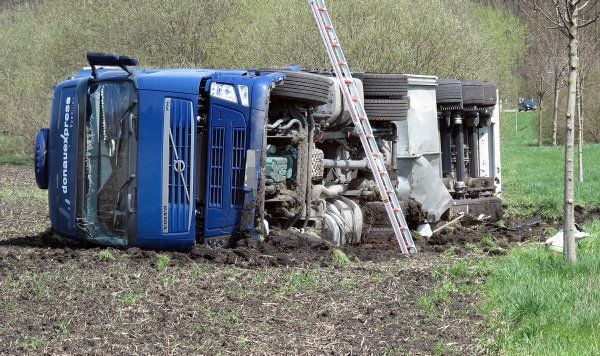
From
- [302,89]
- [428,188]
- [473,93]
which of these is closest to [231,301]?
[302,89]

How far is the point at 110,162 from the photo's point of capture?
10.0m

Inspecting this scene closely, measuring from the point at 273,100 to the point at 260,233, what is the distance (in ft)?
4.52

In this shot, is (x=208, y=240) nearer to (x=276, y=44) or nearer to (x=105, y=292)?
(x=105, y=292)

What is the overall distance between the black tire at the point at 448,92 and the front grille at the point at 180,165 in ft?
15.7

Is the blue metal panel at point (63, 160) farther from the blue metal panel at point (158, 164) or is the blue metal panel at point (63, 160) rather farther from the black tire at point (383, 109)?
the black tire at point (383, 109)

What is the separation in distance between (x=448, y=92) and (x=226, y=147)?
4.72 metres

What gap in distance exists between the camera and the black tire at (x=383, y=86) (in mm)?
12016

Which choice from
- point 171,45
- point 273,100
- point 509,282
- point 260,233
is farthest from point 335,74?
point 171,45

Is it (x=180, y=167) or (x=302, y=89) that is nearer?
(x=180, y=167)

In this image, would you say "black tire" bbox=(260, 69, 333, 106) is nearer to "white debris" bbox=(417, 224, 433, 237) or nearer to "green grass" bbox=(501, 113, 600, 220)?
"white debris" bbox=(417, 224, 433, 237)

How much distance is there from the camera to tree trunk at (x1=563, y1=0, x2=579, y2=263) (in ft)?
27.2

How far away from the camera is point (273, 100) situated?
34.4ft

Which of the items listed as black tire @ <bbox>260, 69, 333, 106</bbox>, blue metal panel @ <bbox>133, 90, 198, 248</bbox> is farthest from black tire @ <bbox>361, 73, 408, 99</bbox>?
blue metal panel @ <bbox>133, 90, 198, 248</bbox>

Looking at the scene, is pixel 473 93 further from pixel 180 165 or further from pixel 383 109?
pixel 180 165
